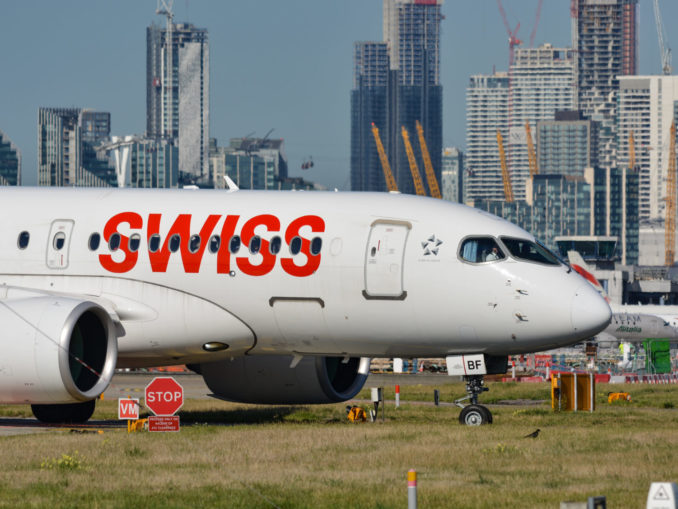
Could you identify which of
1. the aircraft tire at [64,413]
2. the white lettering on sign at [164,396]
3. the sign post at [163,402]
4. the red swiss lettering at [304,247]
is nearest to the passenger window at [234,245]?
the red swiss lettering at [304,247]

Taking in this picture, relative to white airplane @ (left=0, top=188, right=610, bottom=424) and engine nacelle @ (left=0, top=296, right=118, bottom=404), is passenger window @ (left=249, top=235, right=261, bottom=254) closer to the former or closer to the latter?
white airplane @ (left=0, top=188, right=610, bottom=424)

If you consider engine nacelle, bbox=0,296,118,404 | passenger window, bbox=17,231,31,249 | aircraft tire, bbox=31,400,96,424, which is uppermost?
passenger window, bbox=17,231,31,249

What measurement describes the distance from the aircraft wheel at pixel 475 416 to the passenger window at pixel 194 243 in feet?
22.1

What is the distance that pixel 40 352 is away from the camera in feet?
92.8

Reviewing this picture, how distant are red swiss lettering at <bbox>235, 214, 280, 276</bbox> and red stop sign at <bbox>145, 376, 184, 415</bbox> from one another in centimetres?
332

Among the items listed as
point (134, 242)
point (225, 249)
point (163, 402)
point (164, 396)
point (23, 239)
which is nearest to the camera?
point (164, 396)

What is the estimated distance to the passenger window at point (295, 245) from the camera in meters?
30.4

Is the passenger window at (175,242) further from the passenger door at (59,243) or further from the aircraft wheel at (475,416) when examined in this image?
the aircraft wheel at (475,416)

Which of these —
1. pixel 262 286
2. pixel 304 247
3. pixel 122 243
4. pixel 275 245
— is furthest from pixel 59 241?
pixel 304 247

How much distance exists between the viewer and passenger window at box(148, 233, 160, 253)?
31.0 metres

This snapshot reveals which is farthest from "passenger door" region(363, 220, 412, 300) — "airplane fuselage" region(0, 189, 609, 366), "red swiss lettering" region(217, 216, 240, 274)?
"red swiss lettering" region(217, 216, 240, 274)

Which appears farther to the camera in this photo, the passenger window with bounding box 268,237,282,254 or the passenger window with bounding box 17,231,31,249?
the passenger window with bounding box 17,231,31,249

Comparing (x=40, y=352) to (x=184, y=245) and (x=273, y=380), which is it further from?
(x=273, y=380)

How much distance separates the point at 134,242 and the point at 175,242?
93 centimetres
